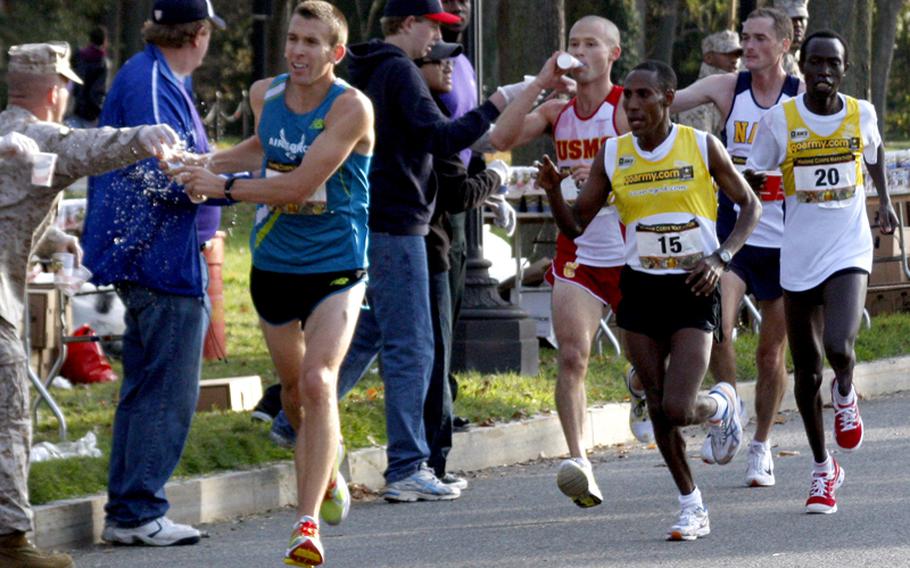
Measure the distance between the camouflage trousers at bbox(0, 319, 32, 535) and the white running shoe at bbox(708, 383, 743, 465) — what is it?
317 centimetres

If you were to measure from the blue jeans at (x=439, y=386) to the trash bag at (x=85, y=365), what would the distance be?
382cm

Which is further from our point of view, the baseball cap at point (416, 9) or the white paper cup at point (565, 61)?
the baseball cap at point (416, 9)

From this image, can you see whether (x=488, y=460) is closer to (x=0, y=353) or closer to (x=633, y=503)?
(x=633, y=503)

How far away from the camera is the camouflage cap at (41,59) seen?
23.7 feet

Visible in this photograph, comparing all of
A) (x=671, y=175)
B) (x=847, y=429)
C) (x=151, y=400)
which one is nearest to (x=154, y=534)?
(x=151, y=400)

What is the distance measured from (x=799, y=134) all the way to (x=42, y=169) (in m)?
3.56

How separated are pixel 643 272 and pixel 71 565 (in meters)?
2.61

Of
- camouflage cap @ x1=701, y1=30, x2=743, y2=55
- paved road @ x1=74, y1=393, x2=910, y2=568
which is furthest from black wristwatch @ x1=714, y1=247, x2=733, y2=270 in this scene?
camouflage cap @ x1=701, y1=30, x2=743, y2=55

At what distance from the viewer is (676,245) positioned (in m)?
7.89

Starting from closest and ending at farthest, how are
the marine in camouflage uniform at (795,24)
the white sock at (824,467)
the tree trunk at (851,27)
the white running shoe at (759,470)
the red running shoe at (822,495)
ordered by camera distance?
the red running shoe at (822,495)
the white sock at (824,467)
the white running shoe at (759,470)
the marine in camouflage uniform at (795,24)
the tree trunk at (851,27)

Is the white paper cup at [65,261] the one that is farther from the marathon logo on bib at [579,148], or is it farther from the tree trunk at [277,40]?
the tree trunk at [277,40]

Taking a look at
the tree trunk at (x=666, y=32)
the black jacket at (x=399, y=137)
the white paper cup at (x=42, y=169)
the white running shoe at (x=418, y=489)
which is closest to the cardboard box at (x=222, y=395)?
the white running shoe at (x=418, y=489)

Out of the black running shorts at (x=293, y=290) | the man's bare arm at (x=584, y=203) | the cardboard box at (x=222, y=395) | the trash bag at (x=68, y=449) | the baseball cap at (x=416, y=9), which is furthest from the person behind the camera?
the cardboard box at (x=222, y=395)

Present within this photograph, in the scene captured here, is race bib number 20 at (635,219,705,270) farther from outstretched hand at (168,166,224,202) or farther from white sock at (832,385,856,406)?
outstretched hand at (168,166,224,202)
